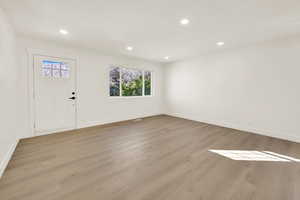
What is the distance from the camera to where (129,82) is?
5.55 m

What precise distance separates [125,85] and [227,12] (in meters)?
3.97

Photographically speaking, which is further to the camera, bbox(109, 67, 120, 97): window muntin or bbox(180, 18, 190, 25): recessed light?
bbox(109, 67, 120, 97): window muntin

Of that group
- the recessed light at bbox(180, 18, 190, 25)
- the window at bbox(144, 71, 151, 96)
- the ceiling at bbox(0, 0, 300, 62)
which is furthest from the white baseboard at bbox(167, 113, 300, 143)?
the recessed light at bbox(180, 18, 190, 25)

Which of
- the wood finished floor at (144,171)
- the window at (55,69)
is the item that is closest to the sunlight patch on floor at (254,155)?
the wood finished floor at (144,171)

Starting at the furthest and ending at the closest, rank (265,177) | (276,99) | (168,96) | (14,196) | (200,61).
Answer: (168,96), (200,61), (276,99), (265,177), (14,196)

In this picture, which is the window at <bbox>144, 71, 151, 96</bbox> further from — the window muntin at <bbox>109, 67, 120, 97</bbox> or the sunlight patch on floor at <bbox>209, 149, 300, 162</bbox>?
the sunlight patch on floor at <bbox>209, 149, 300, 162</bbox>

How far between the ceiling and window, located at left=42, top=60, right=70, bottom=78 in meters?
0.65

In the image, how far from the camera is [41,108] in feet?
11.6

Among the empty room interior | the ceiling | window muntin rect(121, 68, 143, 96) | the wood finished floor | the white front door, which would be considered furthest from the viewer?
window muntin rect(121, 68, 143, 96)

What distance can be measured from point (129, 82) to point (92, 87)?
1.57m

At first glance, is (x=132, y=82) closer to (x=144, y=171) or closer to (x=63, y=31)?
(x=63, y=31)

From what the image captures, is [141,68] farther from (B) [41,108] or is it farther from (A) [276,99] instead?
(A) [276,99]

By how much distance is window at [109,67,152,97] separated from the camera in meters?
5.05

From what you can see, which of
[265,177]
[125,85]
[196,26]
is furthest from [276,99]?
[125,85]
